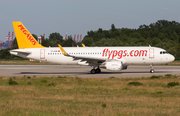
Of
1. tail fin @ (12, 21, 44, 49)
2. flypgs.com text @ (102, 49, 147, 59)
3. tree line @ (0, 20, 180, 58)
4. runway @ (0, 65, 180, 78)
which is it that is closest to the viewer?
runway @ (0, 65, 180, 78)

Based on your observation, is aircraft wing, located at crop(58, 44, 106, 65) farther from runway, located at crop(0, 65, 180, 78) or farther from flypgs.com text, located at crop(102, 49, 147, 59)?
runway, located at crop(0, 65, 180, 78)

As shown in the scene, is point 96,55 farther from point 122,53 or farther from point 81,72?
point 81,72

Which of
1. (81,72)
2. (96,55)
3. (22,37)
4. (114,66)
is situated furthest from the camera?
(81,72)

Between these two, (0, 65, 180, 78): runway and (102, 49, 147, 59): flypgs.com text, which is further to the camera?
(102, 49, 147, 59): flypgs.com text

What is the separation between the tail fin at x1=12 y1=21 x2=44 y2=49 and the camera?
117 ft

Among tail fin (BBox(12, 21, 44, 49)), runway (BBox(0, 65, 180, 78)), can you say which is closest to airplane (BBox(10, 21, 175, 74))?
tail fin (BBox(12, 21, 44, 49))

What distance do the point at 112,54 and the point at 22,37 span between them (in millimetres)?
13638

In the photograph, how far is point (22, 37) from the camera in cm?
3559

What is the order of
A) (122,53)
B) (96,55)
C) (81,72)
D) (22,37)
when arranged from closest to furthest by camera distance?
(122,53) → (96,55) → (22,37) → (81,72)

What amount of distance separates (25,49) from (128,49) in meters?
15.0

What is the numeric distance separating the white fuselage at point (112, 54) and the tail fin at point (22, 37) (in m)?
1.01

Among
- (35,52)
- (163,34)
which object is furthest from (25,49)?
(163,34)

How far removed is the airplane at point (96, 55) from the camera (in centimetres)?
3247

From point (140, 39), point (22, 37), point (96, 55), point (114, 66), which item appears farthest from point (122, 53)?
point (140, 39)
